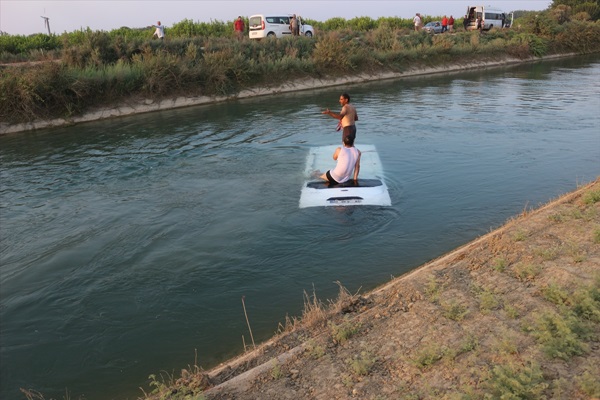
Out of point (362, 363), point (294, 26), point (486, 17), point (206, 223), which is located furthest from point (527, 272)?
point (486, 17)

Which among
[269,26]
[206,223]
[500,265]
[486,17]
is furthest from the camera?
[486,17]

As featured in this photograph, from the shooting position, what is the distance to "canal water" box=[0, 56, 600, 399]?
567 cm

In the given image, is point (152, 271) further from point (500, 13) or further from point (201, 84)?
point (500, 13)

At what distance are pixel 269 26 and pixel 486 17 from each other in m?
23.9

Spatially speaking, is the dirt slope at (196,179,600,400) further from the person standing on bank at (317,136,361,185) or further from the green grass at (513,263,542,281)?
the person standing on bank at (317,136,361,185)

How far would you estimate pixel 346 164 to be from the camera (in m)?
9.55

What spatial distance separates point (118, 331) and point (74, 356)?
1.77 ft

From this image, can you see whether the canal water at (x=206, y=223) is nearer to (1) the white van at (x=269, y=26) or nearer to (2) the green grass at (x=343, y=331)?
(2) the green grass at (x=343, y=331)

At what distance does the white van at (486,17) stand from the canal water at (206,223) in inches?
1217

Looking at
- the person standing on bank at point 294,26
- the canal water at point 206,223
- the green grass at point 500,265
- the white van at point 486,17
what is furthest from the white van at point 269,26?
the green grass at point 500,265

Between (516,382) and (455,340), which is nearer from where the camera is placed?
(516,382)

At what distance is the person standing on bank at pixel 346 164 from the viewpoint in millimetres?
9539

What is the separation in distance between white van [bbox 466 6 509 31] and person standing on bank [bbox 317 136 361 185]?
134 ft

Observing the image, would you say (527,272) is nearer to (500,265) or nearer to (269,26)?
(500,265)
